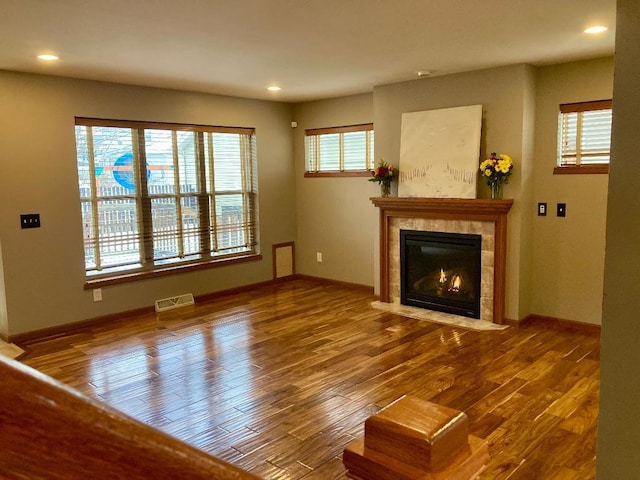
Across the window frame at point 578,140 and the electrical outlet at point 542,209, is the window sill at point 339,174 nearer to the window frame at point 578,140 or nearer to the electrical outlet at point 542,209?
the electrical outlet at point 542,209

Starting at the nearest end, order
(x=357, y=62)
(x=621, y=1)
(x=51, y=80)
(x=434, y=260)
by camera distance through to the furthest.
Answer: (x=621, y=1) → (x=357, y=62) → (x=51, y=80) → (x=434, y=260)

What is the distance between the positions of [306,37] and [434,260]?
9.58ft

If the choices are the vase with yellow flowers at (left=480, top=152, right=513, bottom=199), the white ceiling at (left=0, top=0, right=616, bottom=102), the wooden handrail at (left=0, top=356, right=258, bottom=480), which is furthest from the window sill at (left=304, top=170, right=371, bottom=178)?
the wooden handrail at (left=0, top=356, right=258, bottom=480)

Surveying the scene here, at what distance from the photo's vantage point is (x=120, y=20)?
3266 millimetres

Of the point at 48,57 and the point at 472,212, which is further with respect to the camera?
the point at 472,212

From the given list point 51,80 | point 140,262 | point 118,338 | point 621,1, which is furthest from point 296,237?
point 621,1

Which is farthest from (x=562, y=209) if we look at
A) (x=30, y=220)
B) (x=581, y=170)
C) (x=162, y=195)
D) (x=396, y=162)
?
(x=30, y=220)

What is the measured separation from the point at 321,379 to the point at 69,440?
12.2 ft

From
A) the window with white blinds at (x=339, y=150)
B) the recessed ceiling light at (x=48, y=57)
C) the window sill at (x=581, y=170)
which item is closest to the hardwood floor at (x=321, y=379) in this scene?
the window sill at (x=581, y=170)

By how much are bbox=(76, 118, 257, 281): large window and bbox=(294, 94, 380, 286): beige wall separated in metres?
0.78

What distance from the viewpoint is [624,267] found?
4.35 ft

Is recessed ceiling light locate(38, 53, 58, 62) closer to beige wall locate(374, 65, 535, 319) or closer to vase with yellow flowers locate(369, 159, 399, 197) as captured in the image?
vase with yellow flowers locate(369, 159, 399, 197)

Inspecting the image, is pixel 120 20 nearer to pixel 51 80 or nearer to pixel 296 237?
pixel 51 80

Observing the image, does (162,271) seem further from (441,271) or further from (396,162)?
(441,271)
